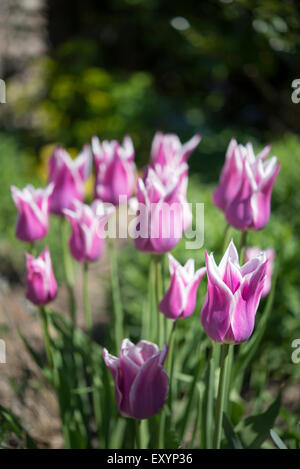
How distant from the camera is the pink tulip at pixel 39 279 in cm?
121

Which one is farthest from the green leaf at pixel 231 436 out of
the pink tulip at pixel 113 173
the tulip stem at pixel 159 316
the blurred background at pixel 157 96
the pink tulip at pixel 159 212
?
the blurred background at pixel 157 96

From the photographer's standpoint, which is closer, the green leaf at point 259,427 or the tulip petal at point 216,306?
the tulip petal at point 216,306

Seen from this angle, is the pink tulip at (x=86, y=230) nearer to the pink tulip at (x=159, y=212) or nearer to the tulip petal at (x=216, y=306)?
the pink tulip at (x=159, y=212)

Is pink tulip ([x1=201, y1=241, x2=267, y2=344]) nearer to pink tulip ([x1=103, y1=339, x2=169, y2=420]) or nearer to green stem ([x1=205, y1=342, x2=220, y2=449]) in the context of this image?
pink tulip ([x1=103, y1=339, x2=169, y2=420])

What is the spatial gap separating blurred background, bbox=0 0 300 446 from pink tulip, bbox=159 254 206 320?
3.96 ft

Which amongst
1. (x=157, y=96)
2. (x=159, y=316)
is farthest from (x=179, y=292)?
(x=157, y=96)

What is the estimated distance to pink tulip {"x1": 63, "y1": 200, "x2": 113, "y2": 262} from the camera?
1.28 meters

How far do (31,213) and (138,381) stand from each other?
492mm

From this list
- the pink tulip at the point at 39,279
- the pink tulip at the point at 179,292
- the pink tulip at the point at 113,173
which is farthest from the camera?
the pink tulip at the point at 113,173

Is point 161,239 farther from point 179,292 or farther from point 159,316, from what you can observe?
point 159,316

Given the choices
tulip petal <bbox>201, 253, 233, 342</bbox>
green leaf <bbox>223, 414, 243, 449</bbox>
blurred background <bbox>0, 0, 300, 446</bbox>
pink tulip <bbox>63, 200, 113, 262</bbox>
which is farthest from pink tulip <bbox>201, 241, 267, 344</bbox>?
blurred background <bbox>0, 0, 300, 446</bbox>

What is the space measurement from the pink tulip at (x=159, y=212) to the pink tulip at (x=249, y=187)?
0.12m

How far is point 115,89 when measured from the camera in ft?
19.5

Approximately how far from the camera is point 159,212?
1.12 meters
